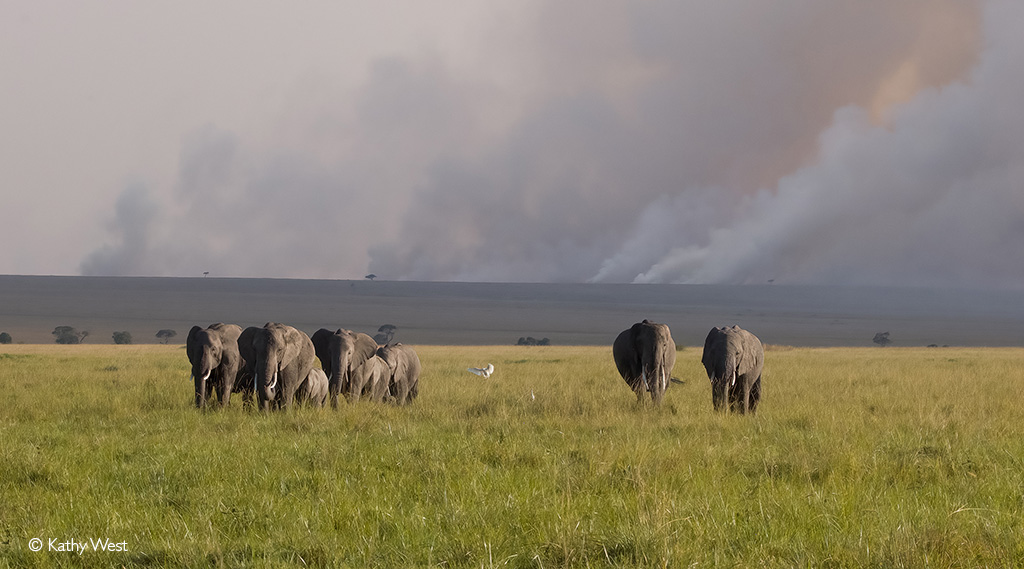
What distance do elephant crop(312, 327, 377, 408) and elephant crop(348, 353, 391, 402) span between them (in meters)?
0.10

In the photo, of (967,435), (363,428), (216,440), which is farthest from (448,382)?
(967,435)

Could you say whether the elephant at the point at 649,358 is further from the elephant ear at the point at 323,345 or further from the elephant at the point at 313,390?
the elephant at the point at 313,390

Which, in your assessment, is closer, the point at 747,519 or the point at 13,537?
the point at 13,537

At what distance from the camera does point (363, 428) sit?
12.2 metres

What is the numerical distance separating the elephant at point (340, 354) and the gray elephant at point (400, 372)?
403 mm

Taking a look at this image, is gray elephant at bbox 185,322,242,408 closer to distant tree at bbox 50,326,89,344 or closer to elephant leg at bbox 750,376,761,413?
elephant leg at bbox 750,376,761,413

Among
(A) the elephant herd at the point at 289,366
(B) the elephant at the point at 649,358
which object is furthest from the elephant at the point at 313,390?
(B) the elephant at the point at 649,358

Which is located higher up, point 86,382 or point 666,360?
point 666,360

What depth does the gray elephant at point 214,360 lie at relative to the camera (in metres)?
16.0

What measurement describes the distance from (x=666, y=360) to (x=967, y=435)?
572cm

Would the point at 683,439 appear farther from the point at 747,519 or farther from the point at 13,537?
the point at 13,537

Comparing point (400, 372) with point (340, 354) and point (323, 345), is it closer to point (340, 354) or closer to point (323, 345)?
point (323, 345)

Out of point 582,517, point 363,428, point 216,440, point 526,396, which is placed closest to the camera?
point 582,517

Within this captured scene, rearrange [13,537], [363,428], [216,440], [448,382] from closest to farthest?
[13,537] < [216,440] < [363,428] < [448,382]
